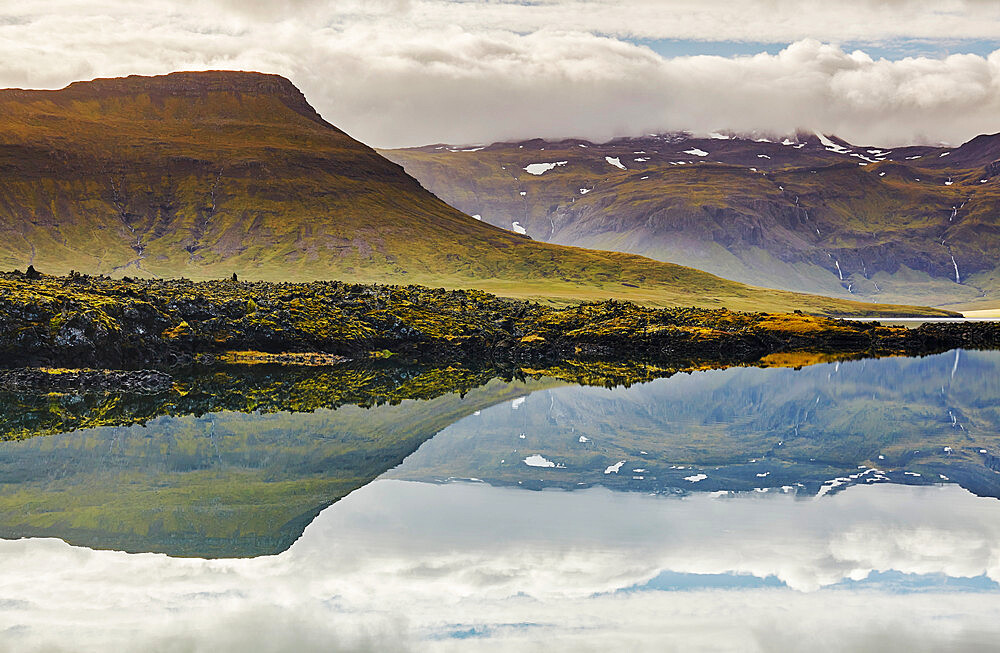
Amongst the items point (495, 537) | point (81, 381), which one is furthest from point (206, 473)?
point (81, 381)

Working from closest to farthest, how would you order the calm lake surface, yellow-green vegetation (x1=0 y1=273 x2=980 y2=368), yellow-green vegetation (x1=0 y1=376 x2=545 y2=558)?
the calm lake surface, yellow-green vegetation (x1=0 y1=376 x2=545 y2=558), yellow-green vegetation (x1=0 y1=273 x2=980 y2=368)

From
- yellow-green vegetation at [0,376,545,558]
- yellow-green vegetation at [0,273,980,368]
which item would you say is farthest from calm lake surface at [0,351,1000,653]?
yellow-green vegetation at [0,273,980,368]

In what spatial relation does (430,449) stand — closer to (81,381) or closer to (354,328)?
(81,381)

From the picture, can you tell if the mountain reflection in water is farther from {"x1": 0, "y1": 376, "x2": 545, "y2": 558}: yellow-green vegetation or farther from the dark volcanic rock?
the dark volcanic rock

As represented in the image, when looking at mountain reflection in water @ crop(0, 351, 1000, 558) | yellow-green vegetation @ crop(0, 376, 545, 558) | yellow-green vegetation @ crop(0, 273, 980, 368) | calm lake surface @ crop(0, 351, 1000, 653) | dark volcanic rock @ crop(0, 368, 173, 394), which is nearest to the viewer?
calm lake surface @ crop(0, 351, 1000, 653)

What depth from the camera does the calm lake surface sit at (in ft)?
47.6

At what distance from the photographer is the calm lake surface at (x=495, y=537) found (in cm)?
1451

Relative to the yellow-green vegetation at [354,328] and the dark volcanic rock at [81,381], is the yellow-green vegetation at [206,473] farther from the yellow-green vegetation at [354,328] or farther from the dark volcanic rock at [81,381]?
the yellow-green vegetation at [354,328]

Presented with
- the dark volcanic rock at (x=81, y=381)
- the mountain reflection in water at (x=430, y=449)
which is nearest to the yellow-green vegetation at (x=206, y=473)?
the mountain reflection in water at (x=430, y=449)

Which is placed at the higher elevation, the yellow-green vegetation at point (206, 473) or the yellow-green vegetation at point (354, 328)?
the yellow-green vegetation at point (354, 328)

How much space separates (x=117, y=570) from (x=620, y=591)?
9598 mm

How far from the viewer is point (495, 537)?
63.2 feet

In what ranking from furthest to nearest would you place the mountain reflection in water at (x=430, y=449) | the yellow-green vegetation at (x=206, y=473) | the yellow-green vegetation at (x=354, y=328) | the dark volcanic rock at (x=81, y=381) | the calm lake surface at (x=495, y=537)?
the yellow-green vegetation at (x=354, y=328) < the dark volcanic rock at (x=81, y=381) < the mountain reflection in water at (x=430, y=449) < the yellow-green vegetation at (x=206, y=473) < the calm lake surface at (x=495, y=537)

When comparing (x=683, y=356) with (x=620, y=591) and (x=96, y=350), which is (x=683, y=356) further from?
(x=620, y=591)
